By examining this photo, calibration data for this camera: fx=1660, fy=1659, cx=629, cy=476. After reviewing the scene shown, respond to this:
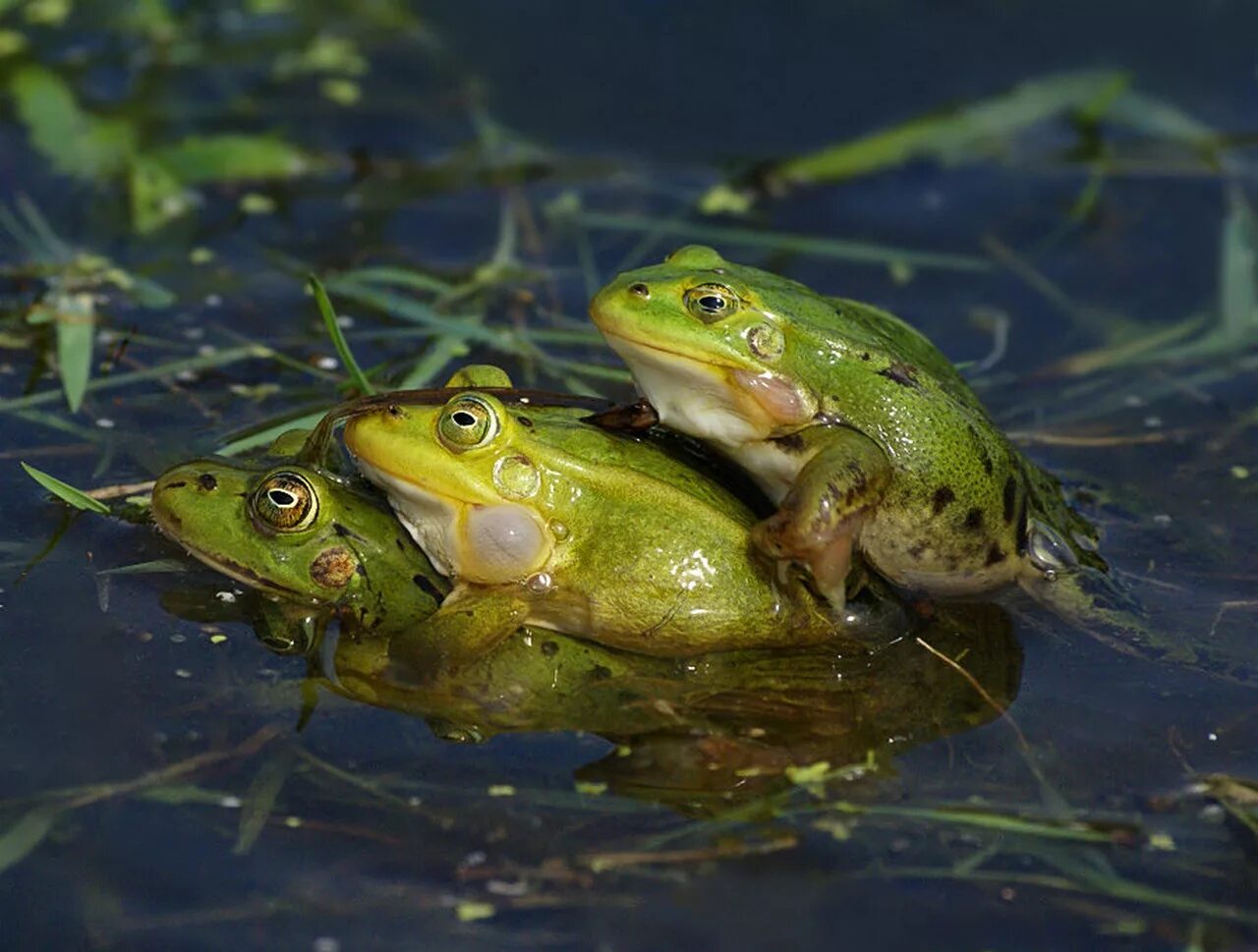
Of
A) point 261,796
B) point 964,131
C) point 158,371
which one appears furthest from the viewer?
point 964,131

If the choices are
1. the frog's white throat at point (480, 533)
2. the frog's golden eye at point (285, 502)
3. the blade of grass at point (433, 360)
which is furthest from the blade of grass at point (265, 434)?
the frog's white throat at point (480, 533)

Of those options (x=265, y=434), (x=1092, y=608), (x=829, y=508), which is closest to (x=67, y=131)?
(x=265, y=434)

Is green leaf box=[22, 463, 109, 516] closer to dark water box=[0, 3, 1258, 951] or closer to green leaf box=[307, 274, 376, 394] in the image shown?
dark water box=[0, 3, 1258, 951]

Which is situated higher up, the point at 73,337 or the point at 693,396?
the point at 693,396

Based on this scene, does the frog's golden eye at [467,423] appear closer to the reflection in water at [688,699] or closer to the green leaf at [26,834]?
the reflection in water at [688,699]

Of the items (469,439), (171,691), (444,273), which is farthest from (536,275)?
(171,691)

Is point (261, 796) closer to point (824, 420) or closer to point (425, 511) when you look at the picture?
point (425, 511)

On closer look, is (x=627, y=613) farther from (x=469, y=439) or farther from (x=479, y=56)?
(x=479, y=56)
